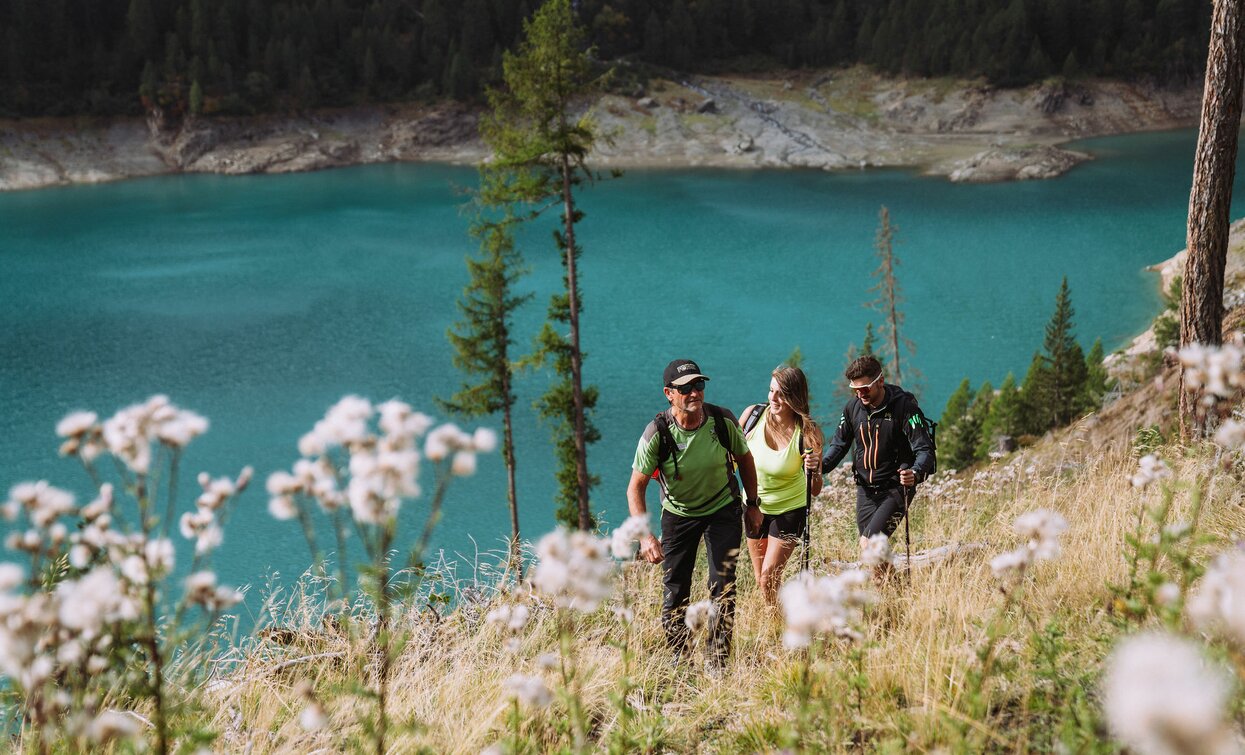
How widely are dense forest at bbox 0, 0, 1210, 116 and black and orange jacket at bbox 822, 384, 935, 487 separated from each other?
7462 centimetres

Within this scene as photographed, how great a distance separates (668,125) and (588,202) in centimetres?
2129

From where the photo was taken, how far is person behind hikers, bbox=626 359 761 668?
17.7 ft

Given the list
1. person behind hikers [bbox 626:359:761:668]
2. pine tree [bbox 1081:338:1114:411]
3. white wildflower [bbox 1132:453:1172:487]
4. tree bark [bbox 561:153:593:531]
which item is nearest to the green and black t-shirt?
person behind hikers [bbox 626:359:761:668]

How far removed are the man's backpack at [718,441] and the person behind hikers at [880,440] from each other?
3.09 feet

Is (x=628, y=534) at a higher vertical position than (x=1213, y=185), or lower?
lower

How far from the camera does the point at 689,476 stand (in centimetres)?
542

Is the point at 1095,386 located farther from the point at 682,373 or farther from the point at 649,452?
the point at 649,452

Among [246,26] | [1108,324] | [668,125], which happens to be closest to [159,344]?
[1108,324]

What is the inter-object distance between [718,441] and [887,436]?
53.2 inches

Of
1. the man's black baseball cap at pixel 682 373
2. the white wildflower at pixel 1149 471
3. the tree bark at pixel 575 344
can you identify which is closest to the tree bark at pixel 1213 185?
the man's black baseball cap at pixel 682 373

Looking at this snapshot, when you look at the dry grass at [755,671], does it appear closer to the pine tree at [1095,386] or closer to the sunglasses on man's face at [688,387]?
the sunglasses on man's face at [688,387]

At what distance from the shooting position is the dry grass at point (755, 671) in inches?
119

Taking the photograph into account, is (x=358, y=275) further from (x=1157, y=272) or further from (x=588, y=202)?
(x=1157, y=272)

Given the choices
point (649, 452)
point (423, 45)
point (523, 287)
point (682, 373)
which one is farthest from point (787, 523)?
point (423, 45)
